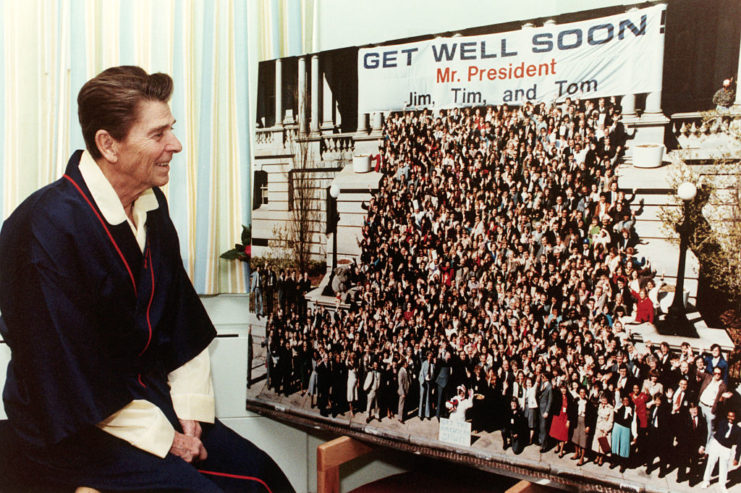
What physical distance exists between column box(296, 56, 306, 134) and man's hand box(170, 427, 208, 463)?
0.91 m

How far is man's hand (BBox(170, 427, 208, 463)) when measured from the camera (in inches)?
54.1

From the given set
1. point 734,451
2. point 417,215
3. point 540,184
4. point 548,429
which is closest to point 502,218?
point 540,184

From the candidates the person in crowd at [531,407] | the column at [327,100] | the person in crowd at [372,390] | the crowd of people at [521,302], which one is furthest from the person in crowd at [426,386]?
the column at [327,100]

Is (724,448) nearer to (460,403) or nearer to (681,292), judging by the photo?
(681,292)

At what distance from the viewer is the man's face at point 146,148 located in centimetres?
137

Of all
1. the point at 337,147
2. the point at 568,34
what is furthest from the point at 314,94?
the point at 568,34

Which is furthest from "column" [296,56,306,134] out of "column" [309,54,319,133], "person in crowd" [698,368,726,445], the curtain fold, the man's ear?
"person in crowd" [698,368,726,445]

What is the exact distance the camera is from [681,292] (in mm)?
1223

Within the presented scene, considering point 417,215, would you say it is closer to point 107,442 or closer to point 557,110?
point 557,110

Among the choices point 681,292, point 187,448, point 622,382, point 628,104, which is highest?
point 628,104

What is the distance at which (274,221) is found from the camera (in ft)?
6.02

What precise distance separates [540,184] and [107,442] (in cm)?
112

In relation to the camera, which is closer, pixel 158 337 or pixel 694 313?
pixel 694 313

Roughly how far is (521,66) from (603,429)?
0.85m
